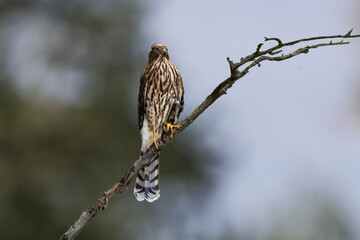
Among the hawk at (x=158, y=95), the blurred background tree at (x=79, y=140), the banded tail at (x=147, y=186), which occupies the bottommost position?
the blurred background tree at (x=79, y=140)

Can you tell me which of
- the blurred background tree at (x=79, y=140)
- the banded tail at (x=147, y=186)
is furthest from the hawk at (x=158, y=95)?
the blurred background tree at (x=79, y=140)

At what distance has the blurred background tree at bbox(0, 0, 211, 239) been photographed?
1847cm

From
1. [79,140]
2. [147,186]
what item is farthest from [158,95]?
[79,140]

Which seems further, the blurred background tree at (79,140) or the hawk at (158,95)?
the blurred background tree at (79,140)

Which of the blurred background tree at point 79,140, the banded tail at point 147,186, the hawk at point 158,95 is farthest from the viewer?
the blurred background tree at point 79,140

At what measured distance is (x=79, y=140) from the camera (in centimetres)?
2009

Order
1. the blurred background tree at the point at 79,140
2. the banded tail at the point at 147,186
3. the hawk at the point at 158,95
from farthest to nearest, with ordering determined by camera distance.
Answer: the blurred background tree at the point at 79,140
the banded tail at the point at 147,186
the hawk at the point at 158,95

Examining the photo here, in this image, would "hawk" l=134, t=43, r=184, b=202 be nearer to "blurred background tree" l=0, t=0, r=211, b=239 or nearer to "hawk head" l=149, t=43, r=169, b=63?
"hawk head" l=149, t=43, r=169, b=63

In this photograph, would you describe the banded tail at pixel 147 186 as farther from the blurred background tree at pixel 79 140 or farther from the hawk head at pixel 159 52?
the blurred background tree at pixel 79 140

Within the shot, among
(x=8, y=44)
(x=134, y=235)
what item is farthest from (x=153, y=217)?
(x=8, y=44)

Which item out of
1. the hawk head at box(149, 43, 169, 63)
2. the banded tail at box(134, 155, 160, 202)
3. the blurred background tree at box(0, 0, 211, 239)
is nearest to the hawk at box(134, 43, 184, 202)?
the hawk head at box(149, 43, 169, 63)

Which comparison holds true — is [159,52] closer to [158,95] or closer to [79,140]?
[158,95]

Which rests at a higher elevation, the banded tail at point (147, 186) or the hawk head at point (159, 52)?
A: the hawk head at point (159, 52)

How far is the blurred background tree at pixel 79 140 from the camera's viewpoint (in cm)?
1847
